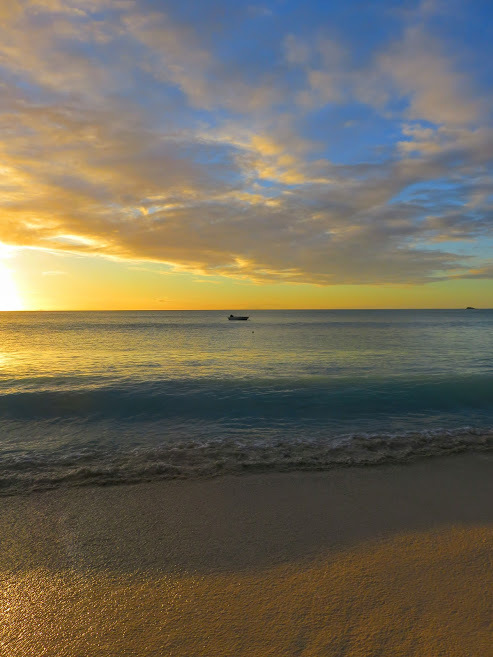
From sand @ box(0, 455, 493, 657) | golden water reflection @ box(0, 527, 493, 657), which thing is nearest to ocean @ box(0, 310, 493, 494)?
sand @ box(0, 455, 493, 657)

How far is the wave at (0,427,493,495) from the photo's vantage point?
9156 millimetres

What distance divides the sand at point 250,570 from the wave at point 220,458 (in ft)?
2.92

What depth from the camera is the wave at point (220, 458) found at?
9156 millimetres

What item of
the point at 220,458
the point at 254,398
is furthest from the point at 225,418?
the point at 220,458

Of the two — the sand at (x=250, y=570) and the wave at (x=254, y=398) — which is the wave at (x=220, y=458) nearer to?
the sand at (x=250, y=570)

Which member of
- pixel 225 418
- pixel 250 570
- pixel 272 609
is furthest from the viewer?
pixel 225 418

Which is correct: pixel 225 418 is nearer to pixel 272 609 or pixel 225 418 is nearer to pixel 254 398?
pixel 254 398

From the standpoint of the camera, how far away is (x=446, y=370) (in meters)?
27.2

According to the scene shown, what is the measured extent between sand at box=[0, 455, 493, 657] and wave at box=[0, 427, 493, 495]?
2.92 ft

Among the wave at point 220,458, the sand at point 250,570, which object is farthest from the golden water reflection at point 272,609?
the wave at point 220,458

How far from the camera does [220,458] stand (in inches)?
410

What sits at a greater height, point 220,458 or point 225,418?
point 220,458

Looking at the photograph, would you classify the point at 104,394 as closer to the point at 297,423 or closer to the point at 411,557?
the point at 297,423

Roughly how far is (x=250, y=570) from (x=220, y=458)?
5046 mm
